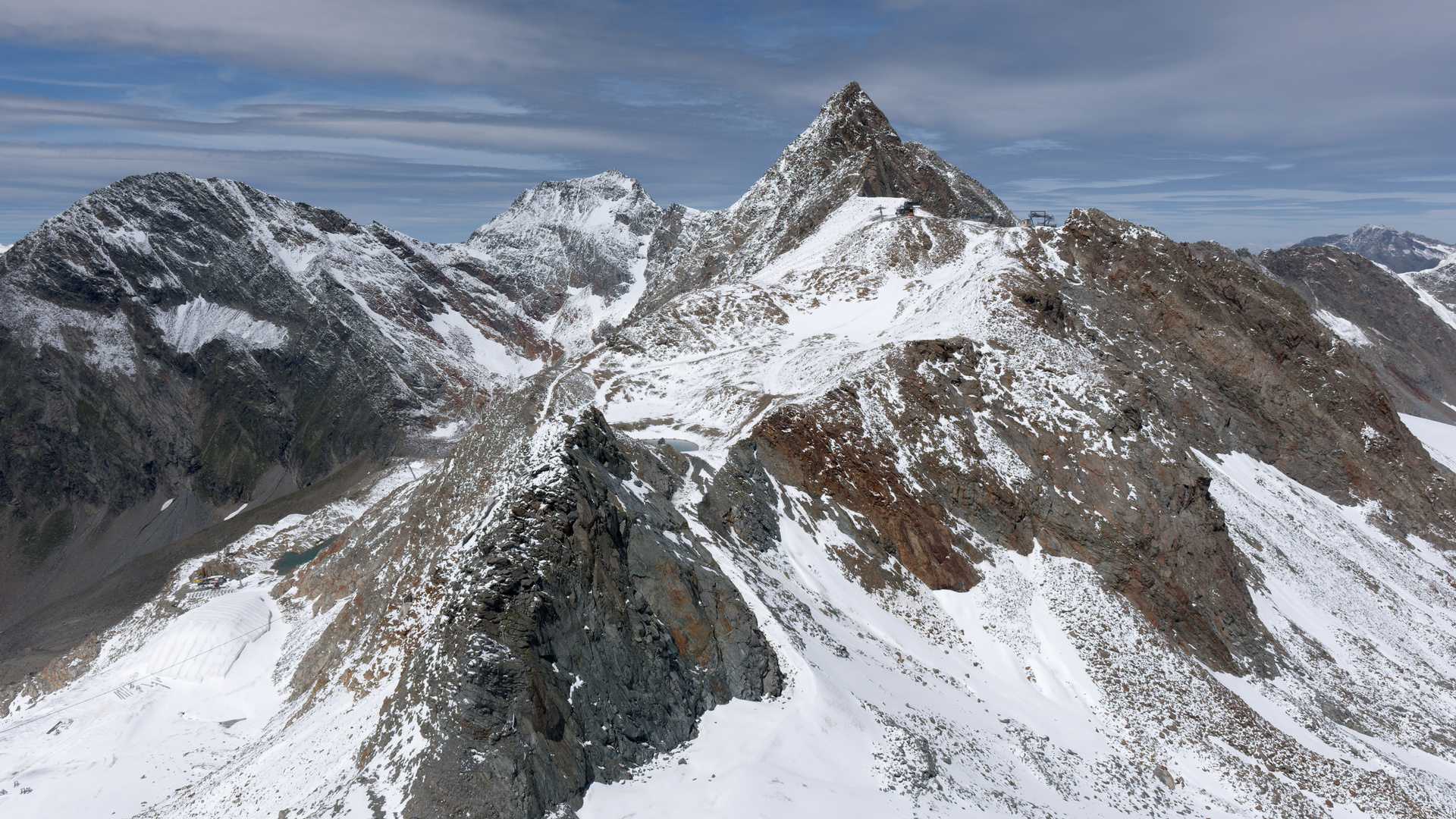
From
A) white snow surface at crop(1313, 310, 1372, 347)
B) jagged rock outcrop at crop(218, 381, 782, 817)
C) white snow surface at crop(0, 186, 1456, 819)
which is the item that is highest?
white snow surface at crop(1313, 310, 1372, 347)

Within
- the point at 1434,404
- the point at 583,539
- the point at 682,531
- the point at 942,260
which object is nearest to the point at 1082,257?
the point at 942,260

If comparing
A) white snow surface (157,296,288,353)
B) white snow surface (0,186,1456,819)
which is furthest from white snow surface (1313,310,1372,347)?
white snow surface (157,296,288,353)

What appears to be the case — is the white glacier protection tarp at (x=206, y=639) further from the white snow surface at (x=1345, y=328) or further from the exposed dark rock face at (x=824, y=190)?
the white snow surface at (x=1345, y=328)

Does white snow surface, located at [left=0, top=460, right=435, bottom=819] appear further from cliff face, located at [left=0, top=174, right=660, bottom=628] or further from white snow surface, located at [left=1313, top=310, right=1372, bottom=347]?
white snow surface, located at [left=1313, top=310, right=1372, bottom=347]

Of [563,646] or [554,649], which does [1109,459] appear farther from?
[554,649]

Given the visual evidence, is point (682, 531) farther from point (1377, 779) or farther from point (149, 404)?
point (149, 404)

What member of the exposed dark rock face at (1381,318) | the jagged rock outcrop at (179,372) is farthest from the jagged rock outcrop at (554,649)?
the jagged rock outcrop at (179,372)

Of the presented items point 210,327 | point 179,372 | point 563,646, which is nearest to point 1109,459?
point 563,646
